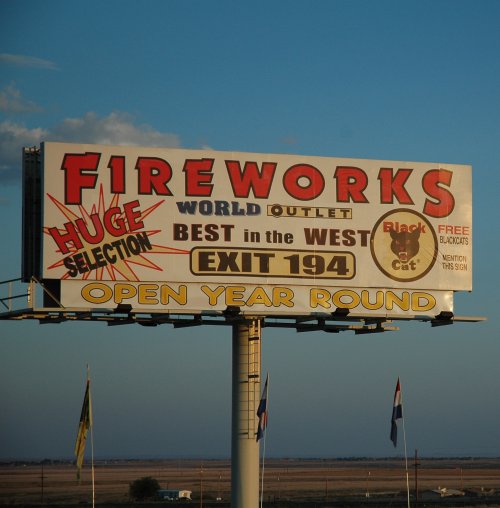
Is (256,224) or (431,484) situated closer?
(256,224)

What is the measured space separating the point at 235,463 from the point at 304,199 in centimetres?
726

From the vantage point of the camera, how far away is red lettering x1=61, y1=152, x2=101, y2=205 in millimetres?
28594

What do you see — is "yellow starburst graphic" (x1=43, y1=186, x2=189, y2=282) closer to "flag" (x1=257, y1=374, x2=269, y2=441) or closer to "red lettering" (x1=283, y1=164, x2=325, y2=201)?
"red lettering" (x1=283, y1=164, x2=325, y2=201)

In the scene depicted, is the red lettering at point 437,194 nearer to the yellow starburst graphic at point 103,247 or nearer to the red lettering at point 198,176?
the red lettering at point 198,176

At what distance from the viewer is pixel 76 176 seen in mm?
28656

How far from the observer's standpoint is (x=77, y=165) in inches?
1129

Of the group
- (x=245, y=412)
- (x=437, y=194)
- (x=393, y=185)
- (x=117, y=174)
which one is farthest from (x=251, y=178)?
(x=245, y=412)

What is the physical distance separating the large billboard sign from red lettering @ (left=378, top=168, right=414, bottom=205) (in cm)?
3

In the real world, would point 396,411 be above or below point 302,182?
below

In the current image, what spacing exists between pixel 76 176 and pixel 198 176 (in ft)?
10.4

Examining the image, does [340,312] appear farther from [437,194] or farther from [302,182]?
[437,194]

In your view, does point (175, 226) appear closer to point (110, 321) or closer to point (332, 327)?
point (110, 321)

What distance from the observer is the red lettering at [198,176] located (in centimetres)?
2931

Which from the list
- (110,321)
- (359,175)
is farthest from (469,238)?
(110,321)
